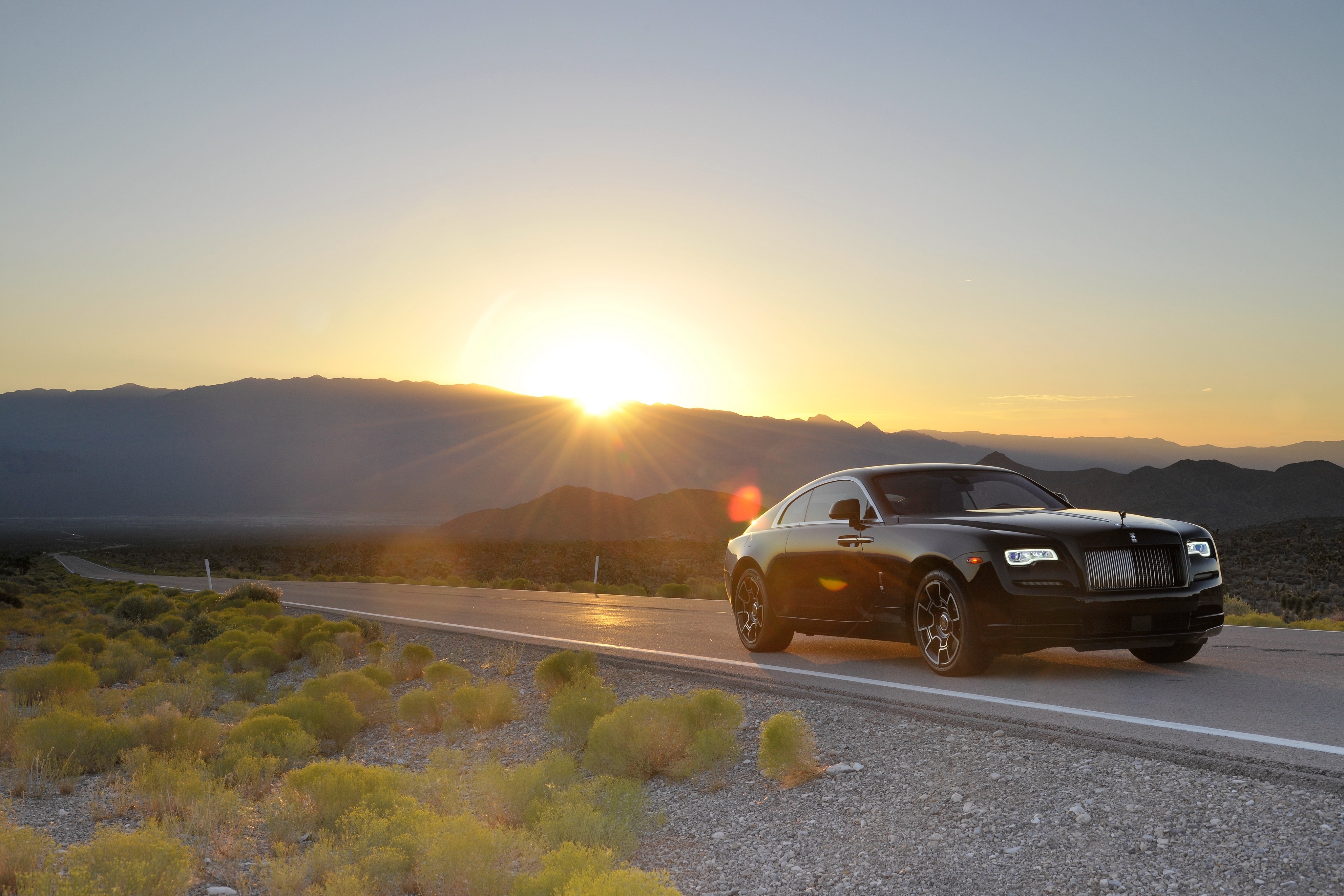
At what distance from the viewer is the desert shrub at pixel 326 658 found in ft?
46.4

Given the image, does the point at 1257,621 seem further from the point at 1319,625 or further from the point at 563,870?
the point at 563,870

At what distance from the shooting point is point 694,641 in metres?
12.6

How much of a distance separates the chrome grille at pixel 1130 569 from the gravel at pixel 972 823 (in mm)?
1723

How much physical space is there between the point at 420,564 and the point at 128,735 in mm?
60583

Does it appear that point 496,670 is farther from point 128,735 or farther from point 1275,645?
point 1275,645

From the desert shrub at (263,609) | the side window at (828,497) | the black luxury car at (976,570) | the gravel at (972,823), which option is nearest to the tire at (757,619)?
the black luxury car at (976,570)

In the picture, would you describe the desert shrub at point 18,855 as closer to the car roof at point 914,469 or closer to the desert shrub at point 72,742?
the desert shrub at point 72,742

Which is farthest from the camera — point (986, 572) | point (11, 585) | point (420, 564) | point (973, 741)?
point (420, 564)

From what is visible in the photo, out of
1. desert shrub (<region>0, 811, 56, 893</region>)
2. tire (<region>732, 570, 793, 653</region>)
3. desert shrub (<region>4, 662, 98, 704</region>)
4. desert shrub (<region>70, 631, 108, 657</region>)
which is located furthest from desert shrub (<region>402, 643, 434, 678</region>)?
desert shrub (<region>70, 631, 108, 657</region>)

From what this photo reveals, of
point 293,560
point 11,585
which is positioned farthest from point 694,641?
point 293,560

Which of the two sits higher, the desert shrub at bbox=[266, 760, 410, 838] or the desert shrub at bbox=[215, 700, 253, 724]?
the desert shrub at bbox=[266, 760, 410, 838]

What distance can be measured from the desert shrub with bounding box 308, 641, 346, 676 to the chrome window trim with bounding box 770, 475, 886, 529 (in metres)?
7.21

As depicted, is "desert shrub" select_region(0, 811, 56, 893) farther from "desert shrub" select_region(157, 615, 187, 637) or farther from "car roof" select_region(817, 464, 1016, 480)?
"desert shrub" select_region(157, 615, 187, 637)

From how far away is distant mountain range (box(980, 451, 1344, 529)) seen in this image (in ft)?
376
